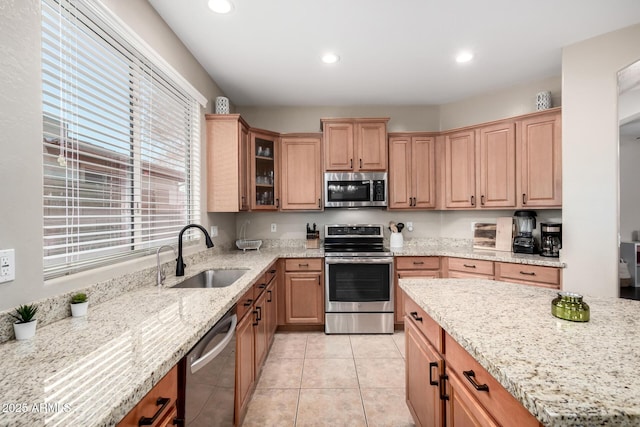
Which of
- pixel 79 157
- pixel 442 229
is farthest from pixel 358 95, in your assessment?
pixel 79 157

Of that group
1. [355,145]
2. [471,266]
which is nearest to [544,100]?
[471,266]

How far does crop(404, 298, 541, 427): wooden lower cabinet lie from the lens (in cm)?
82

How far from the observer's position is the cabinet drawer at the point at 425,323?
1.26 m

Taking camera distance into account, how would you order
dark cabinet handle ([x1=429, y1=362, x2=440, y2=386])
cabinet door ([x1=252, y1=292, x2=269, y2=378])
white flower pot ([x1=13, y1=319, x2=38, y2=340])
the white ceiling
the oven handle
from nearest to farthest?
white flower pot ([x1=13, y1=319, x2=38, y2=340]) → dark cabinet handle ([x1=429, y1=362, x2=440, y2=386]) → the white ceiling → cabinet door ([x1=252, y1=292, x2=269, y2=378]) → the oven handle

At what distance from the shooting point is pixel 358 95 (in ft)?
11.2

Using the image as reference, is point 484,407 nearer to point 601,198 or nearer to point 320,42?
point 601,198

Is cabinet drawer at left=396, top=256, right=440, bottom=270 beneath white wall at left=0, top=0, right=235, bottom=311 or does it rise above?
beneath

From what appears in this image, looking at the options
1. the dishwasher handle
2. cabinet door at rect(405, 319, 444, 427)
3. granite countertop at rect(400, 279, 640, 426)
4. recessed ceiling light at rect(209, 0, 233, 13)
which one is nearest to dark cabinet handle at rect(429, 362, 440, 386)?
cabinet door at rect(405, 319, 444, 427)

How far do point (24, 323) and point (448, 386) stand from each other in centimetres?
161

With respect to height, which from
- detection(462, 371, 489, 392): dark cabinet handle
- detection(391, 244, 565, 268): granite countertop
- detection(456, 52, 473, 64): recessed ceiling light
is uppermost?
detection(456, 52, 473, 64): recessed ceiling light

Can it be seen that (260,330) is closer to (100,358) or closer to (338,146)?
(100,358)

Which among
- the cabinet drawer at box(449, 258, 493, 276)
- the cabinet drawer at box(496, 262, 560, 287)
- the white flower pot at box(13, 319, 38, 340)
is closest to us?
the white flower pot at box(13, 319, 38, 340)

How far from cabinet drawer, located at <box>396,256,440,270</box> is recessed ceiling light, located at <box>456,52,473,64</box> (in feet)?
6.46

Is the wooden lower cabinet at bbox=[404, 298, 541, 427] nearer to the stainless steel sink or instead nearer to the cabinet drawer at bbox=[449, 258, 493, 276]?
the stainless steel sink
